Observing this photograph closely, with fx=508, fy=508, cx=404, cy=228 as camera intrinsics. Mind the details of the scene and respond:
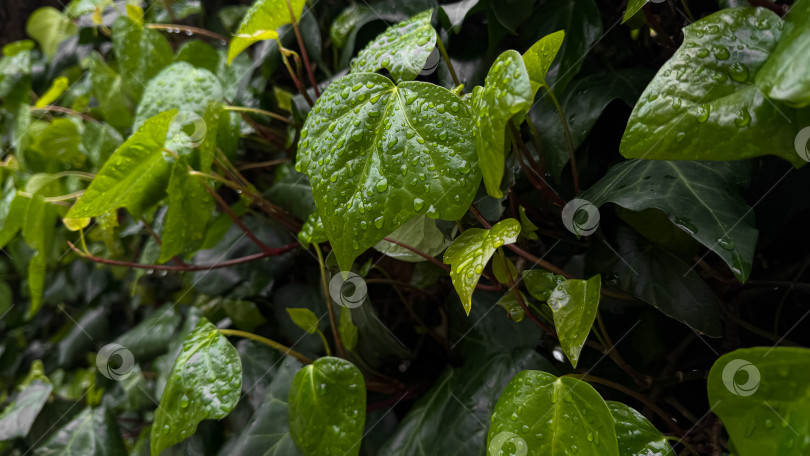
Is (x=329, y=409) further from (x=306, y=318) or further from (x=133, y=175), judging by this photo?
(x=133, y=175)

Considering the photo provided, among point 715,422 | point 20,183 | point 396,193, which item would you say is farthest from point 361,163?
point 20,183

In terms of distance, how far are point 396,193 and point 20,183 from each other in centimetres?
105

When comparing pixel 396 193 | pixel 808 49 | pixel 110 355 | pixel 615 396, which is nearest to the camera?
pixel 808 49

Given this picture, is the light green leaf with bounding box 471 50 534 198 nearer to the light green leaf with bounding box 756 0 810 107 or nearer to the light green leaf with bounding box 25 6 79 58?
the light green leaf with bounding box 756 0 810 107

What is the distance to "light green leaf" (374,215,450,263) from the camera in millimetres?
554

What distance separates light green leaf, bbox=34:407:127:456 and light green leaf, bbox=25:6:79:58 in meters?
1.03

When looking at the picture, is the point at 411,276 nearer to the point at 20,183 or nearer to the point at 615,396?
the point at 615,396

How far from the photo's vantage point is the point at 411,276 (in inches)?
28.2

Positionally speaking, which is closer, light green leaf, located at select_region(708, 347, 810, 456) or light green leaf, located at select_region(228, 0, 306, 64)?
light green leaf, located at select_region(708, 347, 810, 456)
